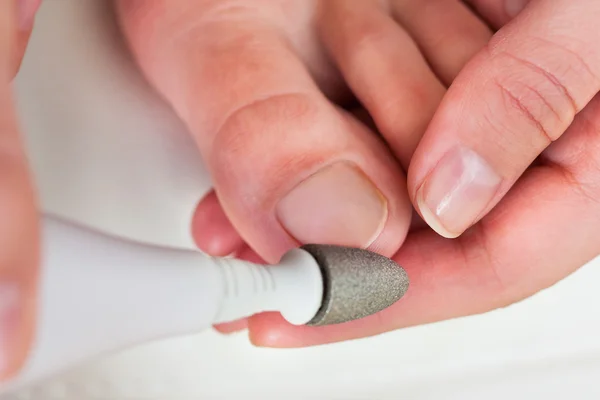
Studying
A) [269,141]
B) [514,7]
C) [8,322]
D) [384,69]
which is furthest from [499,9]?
[8,322]

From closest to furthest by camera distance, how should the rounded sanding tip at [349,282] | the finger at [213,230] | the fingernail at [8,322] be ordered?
the fingernail at [8,322]
the rounded sanding tip at [349,282]
the finger at [213,230]

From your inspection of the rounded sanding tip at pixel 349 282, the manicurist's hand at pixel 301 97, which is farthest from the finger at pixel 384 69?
the rounded sanding tip at pixel 349 282

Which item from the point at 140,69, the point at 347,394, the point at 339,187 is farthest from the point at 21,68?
the point at 347,394

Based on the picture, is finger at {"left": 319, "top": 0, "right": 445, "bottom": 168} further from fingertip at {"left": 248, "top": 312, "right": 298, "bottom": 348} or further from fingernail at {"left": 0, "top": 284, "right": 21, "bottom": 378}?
fingernail at {"left": 0, "top": 284, "right": 21, "bottom": 378}

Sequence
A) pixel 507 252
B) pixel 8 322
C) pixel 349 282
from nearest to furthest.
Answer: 1. pixel 8 322
2. pixel 349 282
3. pixel 507 252

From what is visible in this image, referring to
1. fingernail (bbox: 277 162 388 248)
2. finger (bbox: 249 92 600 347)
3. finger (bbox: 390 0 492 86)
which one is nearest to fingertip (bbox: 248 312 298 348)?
finger (bbox: 249 92 600 347)

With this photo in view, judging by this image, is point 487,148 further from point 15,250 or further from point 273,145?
point 15,250

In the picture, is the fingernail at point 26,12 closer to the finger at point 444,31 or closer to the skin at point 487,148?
the skin at point 487,148
